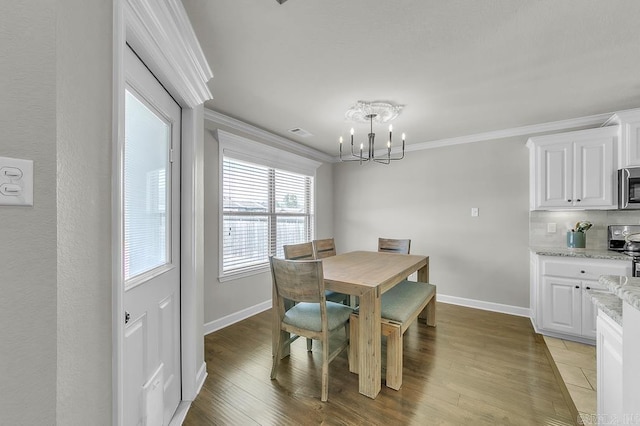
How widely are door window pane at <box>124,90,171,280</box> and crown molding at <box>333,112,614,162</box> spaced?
348 cm

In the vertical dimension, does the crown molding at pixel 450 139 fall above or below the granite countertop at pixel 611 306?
above

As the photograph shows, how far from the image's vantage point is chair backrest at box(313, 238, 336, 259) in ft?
10.2

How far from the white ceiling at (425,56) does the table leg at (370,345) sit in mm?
1689

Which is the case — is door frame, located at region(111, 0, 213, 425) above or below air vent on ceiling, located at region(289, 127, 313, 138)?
below

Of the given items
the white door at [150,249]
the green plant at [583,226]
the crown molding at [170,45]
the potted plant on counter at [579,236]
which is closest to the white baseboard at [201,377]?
the white door at [150,249]

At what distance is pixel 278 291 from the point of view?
1981 millimetres

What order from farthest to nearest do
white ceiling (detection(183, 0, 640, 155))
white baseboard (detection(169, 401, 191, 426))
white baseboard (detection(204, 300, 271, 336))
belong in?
white baseboard (detection(204, 300, 271, 336))
white baseboard (detection(169, 401, 191, 426))
white ceiling (detection(183, 0, 640, 155))
